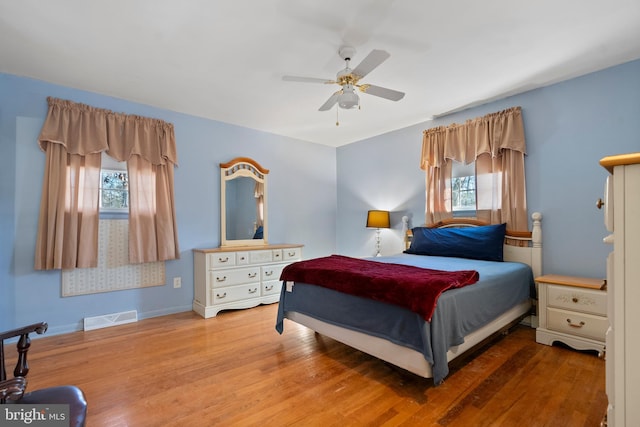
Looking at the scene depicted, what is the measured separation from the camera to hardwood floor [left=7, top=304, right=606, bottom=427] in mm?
1680

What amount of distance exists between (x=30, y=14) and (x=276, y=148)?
2.97 m

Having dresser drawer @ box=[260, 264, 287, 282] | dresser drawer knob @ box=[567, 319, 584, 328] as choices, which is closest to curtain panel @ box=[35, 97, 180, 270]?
dresser drawer @ box=[260, 264, 287, 282]

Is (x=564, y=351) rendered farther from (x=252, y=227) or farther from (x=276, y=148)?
(x=276, y=148)

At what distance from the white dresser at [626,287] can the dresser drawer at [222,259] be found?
3410mm

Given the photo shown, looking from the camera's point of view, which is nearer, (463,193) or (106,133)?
(106,133)

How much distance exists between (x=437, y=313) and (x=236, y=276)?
101 inches

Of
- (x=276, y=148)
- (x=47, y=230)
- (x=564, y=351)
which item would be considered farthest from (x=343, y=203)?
(x=47, y=230)

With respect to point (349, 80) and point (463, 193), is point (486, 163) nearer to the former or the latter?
point (463, 193)

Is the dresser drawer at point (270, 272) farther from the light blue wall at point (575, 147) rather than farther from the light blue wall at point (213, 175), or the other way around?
the light blue wall at point (575, 147)

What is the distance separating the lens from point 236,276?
3703mm

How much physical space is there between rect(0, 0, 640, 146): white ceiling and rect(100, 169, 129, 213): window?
0.86 m

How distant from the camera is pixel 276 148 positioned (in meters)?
4.64

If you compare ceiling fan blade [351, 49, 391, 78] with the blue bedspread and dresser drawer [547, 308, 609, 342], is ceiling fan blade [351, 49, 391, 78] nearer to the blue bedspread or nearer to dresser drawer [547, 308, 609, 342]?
the blue bedspread

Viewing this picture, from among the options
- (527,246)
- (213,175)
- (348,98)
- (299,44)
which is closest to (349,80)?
(348,98)
